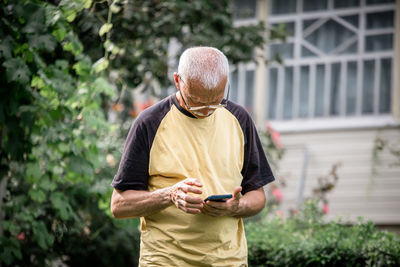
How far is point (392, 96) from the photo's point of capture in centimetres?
1026

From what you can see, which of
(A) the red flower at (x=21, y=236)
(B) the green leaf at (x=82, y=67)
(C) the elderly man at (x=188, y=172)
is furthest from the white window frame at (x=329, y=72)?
(C) the elderly man at (x=188, y=172)

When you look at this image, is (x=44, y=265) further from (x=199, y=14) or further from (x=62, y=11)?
(x=199, y=14)

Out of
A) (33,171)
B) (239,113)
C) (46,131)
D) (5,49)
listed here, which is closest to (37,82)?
(46,131)

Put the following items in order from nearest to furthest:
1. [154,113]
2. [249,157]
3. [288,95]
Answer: [154,113] → [249,157] → [288,95]

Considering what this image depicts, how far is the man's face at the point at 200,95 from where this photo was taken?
2.83 metres

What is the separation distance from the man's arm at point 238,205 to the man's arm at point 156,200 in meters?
0.10

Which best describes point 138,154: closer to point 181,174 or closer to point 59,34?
point 181,174

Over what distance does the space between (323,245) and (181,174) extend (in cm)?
189

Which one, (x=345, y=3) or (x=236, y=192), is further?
(x=345, y=3)

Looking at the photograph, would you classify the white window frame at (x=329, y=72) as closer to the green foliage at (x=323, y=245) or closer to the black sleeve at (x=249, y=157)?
the green foliage at (x=323, y=245)

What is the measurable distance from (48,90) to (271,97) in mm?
6890

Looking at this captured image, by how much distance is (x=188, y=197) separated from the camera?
270 centimetres

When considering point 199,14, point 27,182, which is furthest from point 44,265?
point 199,14

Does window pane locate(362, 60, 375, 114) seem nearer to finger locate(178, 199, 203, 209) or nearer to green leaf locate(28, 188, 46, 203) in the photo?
green leaf locate(28, 188, 46, 203)
